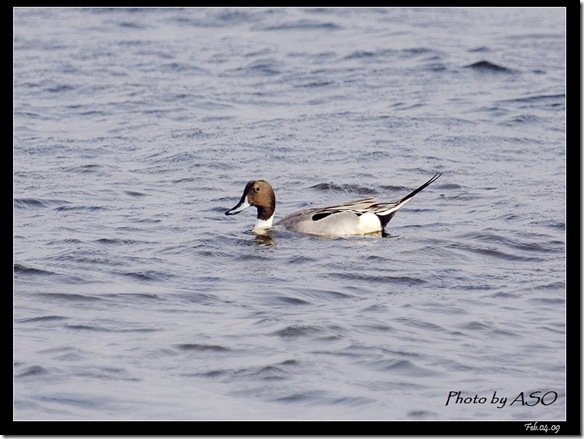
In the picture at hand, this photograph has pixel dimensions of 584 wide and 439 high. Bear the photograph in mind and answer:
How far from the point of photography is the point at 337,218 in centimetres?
1120

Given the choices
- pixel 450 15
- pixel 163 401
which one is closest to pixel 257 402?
pixel 163 401

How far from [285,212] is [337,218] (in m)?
1.19

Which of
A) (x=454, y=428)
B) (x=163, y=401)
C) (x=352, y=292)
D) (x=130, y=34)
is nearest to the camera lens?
(x=454, y=428)

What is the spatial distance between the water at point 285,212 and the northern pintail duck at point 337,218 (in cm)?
19

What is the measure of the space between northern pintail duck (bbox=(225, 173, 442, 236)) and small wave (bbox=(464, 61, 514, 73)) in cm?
711

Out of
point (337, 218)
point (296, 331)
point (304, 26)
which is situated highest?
point (304, 26)

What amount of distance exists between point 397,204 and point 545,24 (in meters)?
10.5

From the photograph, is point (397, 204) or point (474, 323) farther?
point (397, 204)

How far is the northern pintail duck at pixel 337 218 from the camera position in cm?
1109

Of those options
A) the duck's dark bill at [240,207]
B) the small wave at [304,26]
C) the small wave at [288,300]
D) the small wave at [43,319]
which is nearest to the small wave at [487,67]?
the small wave at [304,26]

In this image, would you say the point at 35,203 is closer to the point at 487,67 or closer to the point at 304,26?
the point at 487,67

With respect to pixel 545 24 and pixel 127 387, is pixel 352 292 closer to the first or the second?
pixel 127 387

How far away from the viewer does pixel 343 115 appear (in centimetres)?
1568

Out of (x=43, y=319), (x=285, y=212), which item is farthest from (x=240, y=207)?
(x=43, y=319)
